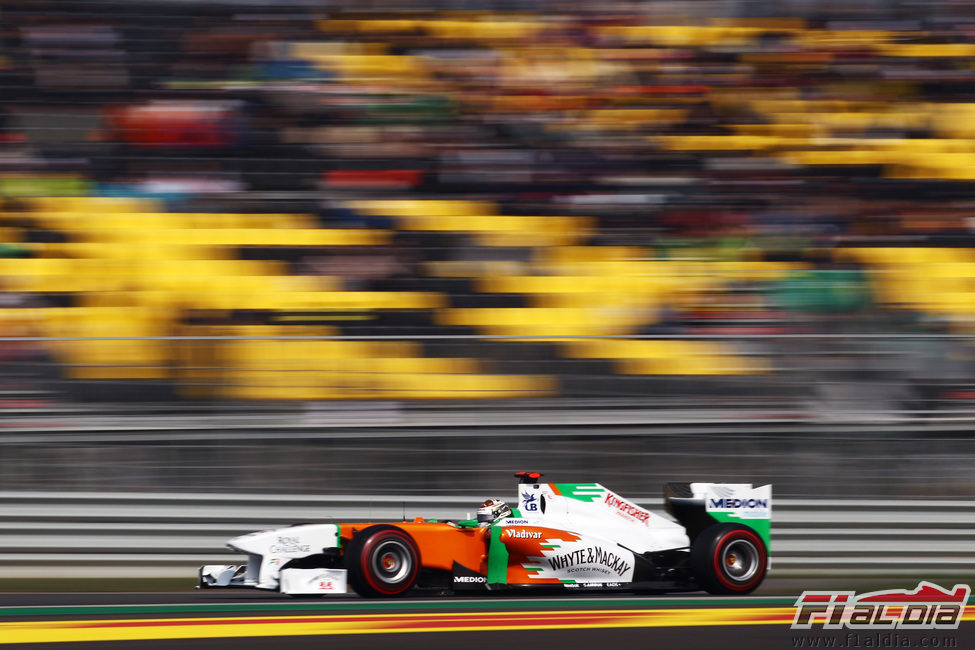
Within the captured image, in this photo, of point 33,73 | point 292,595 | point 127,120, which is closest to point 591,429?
point 292,595

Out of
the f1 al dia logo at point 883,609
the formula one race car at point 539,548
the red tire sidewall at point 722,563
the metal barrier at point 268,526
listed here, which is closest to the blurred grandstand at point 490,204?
the metal barrier at point 268,526

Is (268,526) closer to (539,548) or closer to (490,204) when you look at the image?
(539,548)

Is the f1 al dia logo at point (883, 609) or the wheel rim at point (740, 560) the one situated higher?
the wheel rim at point (740, 560)

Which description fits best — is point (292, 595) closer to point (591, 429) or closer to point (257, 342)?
point (257, 342)

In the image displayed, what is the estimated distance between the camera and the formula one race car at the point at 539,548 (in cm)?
602

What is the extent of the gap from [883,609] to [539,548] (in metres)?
1.78

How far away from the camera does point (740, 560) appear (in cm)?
650

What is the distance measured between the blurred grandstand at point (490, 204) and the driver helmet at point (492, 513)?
894 millimetres

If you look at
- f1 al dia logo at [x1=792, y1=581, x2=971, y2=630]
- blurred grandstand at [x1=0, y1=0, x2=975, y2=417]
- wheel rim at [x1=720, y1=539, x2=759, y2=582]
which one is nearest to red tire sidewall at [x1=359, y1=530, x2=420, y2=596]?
blurred grandstand at [x1=0, y1=0, x2=975, y2=417]

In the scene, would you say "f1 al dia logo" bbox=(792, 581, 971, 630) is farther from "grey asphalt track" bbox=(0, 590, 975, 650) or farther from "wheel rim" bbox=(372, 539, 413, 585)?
"wheel rim" bbox=(372, 539, 413, 585)

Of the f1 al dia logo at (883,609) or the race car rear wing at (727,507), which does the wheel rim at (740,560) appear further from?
the f1 al dia logo at (883,609)

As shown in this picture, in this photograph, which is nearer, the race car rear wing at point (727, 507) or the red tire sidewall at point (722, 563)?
the red tire sidewall at point (722, 563)

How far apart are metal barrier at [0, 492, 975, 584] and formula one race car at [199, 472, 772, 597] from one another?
0.56 m

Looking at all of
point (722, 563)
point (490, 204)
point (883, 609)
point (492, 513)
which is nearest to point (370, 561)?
point (492, 513)
